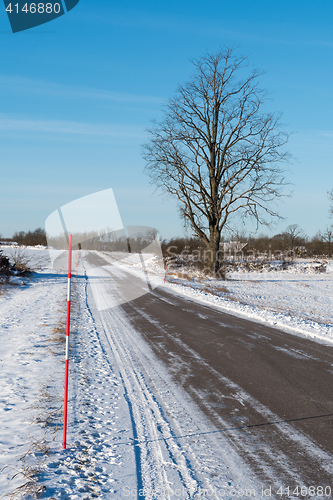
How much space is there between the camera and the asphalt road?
357cm

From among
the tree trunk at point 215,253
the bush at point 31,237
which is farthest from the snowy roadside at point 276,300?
the bush at point 31,237

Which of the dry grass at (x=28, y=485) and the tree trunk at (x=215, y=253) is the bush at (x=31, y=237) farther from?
the dry grass at (x=28, y=485)

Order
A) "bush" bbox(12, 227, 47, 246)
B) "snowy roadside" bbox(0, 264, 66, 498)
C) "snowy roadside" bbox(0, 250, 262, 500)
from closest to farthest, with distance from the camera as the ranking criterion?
"snowy roadside" bbox(0, 250, 262, 500) → "snowy roadside" bbox(0, 264, 66, 498) → "bush" bbox(12, 227, 47, 246)

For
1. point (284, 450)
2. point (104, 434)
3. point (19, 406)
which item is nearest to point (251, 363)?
point (284, 450)

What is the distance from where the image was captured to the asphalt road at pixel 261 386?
3.57 m

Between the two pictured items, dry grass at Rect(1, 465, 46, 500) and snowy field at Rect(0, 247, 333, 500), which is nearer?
dry grass at Rect(1, 465, 46, 500)

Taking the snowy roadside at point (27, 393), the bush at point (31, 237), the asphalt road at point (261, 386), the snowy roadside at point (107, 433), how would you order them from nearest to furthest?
the snowy roadside at point (107, 433) → the snowy roadside at point (27, 393) → the asphalt road at point (261, 386) → the bush at point (31, 237)

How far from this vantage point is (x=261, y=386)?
5.55 meters

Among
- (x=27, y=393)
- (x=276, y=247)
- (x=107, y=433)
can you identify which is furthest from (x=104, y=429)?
(x=276, y=247)

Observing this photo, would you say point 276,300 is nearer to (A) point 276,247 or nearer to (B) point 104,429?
(B) point 104,429

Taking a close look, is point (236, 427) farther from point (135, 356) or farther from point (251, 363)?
point (135, 356)

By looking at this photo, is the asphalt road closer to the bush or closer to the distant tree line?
the distant tree line

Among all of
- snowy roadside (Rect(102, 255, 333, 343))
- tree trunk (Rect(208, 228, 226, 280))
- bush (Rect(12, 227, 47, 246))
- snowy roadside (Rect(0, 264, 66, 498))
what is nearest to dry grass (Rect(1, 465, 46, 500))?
snowy roadside (Rect(0, 264, 66, 498))

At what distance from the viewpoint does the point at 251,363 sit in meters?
6.70
